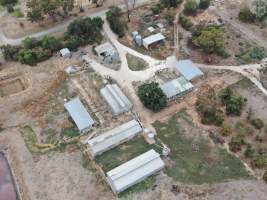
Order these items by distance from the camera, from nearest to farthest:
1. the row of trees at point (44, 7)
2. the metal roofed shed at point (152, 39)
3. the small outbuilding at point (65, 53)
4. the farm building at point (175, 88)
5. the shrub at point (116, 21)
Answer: the farm building at point (175, 88) → the small outbuilding at point (65, 53) → the metal roofed shed at point (152, 39) → the row of trees at point (44, 7) → the shrub at point (116, 21)

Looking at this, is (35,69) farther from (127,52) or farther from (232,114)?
(232,114)

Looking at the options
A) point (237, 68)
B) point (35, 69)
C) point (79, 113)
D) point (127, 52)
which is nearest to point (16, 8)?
point (35, 69)

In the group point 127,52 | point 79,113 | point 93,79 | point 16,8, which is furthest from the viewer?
point 16,8

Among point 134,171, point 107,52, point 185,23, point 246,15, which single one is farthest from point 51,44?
point 246,15

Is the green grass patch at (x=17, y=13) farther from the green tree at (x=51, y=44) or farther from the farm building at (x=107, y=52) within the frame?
the farm building at (x=107, y=52)

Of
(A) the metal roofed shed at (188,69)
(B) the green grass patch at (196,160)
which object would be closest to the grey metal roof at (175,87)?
(A) the metal roofed shed at (188,69)

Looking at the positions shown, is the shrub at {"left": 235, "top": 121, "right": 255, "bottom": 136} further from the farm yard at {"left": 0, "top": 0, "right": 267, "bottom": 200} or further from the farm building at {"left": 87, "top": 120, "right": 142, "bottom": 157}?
the farm building at {"left": 87, "top": 120, "right": 142, "bottom": 157}

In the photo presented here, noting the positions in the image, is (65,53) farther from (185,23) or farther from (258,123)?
(258,123)
